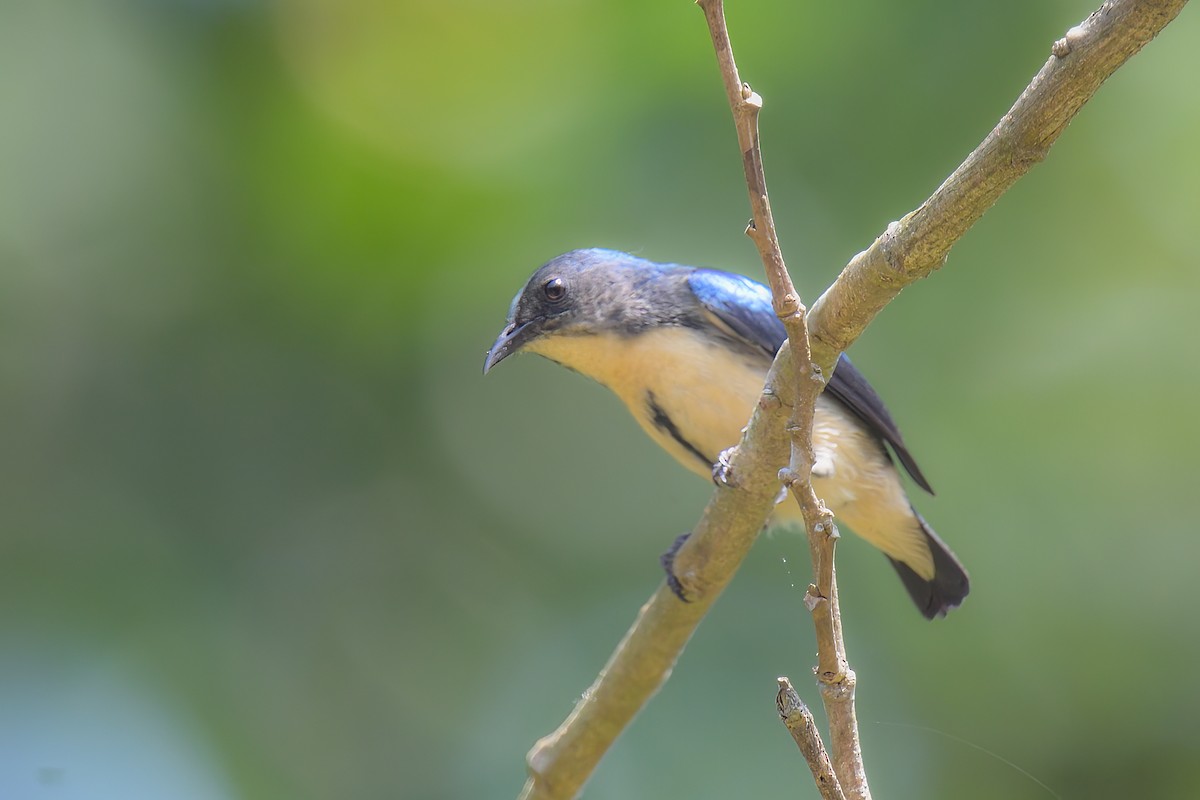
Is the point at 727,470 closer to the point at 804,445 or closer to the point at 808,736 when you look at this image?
the point at 804,445

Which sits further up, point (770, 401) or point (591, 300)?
point (591, 300)

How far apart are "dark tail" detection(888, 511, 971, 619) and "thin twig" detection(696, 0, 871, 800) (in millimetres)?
2337

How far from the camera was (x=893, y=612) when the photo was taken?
6410mm

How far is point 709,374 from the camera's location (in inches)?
168

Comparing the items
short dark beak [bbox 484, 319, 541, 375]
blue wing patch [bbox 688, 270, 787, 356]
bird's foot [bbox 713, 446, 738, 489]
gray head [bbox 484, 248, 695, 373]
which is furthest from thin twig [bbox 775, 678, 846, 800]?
short dark beak [bbox 484, 319, 541, 375]

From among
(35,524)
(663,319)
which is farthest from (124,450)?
(663,319)

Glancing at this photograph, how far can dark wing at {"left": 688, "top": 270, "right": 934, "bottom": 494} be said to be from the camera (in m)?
4.33

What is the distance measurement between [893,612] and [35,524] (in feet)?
13.6

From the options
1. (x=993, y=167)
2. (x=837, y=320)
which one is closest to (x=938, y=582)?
(x=837, y=320)

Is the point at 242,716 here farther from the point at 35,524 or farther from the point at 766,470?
the point at 766,470

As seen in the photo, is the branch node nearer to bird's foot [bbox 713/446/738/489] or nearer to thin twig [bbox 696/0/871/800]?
bird's foot [bbox 713/446/738/489]

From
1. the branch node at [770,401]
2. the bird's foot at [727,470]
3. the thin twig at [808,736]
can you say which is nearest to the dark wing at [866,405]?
the bird's foot at [727,470]

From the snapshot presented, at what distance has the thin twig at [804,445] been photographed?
216cm

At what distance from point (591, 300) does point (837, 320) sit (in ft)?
6.48
